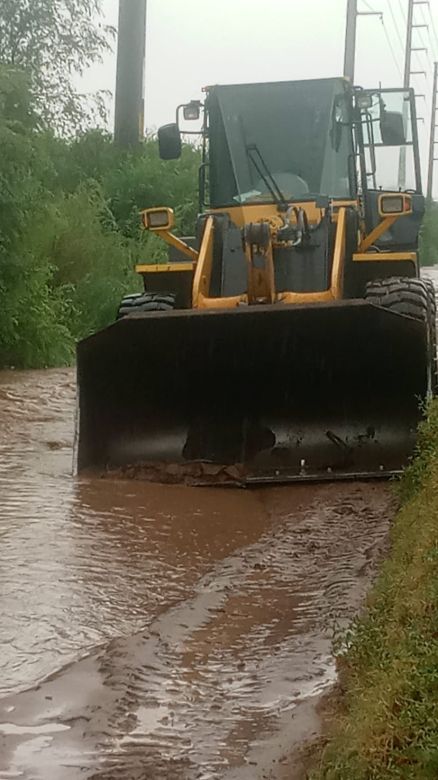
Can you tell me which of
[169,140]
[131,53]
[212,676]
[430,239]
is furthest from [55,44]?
[430,239]

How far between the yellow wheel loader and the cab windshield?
16mm

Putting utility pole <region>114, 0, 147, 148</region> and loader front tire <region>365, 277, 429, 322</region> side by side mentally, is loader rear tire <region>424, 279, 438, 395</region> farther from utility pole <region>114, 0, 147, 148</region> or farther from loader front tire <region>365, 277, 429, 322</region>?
utility pole <region>114, 0, 147, 148</region>

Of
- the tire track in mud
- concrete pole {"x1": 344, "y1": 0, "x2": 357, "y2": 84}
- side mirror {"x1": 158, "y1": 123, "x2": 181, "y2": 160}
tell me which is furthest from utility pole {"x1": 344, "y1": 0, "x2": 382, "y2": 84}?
the tire track in mud

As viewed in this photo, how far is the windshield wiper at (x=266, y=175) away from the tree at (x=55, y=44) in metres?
9.56

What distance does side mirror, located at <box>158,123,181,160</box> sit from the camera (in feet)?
34.2

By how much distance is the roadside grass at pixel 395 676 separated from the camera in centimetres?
348

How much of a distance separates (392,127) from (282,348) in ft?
7.98

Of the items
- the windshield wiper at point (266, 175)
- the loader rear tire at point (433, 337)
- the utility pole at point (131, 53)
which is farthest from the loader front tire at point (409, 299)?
the utility pole at point (131, 53)

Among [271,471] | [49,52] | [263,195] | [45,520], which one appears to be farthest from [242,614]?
[49,52]

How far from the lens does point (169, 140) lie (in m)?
10.5

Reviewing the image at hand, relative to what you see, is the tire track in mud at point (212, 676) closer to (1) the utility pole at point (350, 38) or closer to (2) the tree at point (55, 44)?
(2) the tree at point (55, 44)

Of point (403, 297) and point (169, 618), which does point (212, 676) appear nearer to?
point (169, 618)

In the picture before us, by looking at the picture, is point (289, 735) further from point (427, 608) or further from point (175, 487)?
point (175, 487)

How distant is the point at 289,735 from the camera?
441 centimetres
